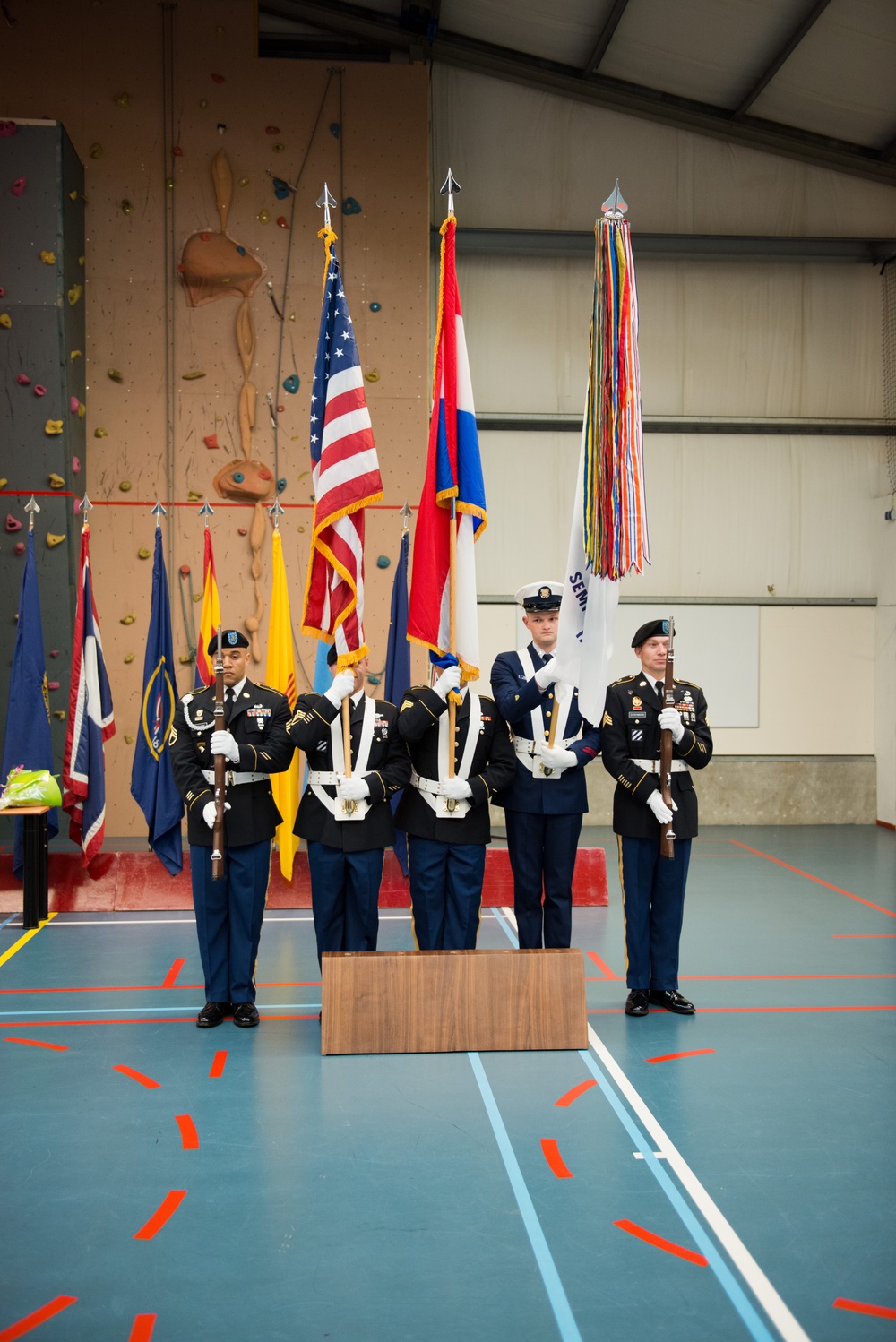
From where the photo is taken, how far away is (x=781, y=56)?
27.8 ft

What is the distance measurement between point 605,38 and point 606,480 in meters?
6.56

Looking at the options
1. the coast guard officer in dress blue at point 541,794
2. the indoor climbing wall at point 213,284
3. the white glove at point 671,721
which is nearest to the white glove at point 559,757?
the coast guard officer in dress blue at point 541,794

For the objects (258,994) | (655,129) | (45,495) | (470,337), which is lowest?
(258,994)

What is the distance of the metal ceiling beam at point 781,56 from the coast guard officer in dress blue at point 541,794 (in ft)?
19.2

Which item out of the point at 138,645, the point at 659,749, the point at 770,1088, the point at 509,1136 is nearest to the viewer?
the point at 509,1136

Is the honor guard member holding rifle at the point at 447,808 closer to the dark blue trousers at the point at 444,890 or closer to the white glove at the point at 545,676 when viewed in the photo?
the dark blue trousers at the point at 444,890

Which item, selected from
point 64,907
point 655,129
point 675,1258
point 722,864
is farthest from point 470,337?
point 675,1258

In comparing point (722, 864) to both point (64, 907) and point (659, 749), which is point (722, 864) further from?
point (64, 907)

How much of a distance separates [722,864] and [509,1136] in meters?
5.05

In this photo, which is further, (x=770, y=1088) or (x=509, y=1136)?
(x=770, y=1088)

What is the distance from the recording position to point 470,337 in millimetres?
9836

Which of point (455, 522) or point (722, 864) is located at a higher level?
point (455, 522)

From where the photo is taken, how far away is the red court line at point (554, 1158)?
10.4 feet

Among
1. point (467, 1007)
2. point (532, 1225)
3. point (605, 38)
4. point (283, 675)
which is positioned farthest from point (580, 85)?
point (532, 1225)
